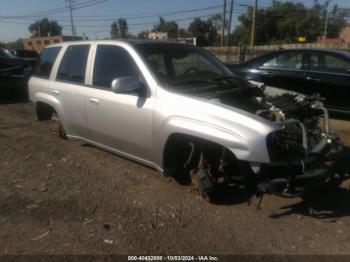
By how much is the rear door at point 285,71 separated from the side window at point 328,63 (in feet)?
0.75

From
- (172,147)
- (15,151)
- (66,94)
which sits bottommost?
(15,151)

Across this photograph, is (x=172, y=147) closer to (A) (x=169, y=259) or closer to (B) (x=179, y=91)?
(B) (x=179, y=91)

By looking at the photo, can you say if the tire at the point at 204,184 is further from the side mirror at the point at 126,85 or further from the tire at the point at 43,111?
the tire at the point at 43,111

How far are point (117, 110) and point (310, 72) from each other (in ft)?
16.9

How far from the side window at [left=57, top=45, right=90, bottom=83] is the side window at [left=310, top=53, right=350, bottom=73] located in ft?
16.8

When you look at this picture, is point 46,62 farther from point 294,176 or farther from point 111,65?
point 294,176

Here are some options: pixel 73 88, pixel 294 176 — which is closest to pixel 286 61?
pixel 73 88

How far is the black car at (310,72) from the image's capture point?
7574 mm

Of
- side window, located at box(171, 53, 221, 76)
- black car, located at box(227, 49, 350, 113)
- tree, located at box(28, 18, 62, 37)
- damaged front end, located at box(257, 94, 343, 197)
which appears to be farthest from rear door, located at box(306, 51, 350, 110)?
tree, located at box(28, 18, 62, 37)

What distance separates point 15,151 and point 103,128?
7.01ft

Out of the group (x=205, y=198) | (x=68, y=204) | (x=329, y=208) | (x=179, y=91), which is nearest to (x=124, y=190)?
(x=68, y=204)

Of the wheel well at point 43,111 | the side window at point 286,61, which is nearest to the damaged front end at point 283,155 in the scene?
the wheel well at point 43,111

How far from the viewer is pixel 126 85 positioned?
13.3 feet

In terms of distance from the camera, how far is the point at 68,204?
13.6 feet
